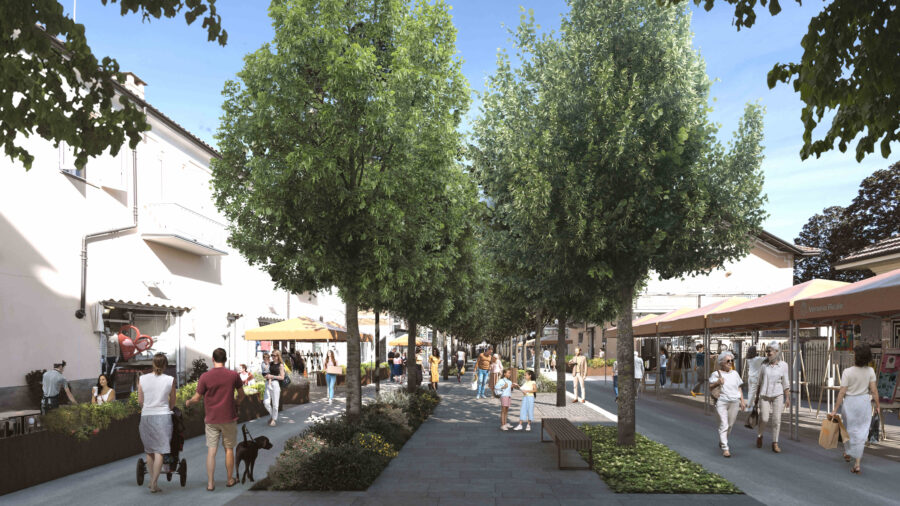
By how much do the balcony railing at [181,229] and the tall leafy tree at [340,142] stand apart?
9.42m

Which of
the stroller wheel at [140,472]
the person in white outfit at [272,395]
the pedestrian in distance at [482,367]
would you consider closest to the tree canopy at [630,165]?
the stroller wheel at [140,472]

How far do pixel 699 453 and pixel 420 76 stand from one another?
810 cm

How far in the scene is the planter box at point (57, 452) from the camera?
864 centimetres

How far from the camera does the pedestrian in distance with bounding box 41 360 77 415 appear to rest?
46.3 ft

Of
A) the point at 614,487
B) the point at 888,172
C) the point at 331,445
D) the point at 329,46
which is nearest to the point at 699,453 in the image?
the point at 614,487

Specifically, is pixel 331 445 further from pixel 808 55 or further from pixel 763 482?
pixel 808 55

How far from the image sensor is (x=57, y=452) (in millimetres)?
9586

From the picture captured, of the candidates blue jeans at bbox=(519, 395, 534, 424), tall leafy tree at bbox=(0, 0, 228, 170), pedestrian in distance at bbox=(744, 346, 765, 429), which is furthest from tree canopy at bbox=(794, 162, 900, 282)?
tall leafy tree at bbox=(0, 0, 228, 170)

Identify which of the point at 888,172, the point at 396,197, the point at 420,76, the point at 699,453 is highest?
the point at 888,172

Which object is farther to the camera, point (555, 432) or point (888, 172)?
point (888, 172)

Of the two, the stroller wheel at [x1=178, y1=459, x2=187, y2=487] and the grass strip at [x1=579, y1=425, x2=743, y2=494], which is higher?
the stroller wheel at [x1=178, y1=459, x2=187, y2=487]

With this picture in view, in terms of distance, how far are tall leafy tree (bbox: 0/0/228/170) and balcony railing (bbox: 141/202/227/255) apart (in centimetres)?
1438

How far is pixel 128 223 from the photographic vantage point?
18.7 m

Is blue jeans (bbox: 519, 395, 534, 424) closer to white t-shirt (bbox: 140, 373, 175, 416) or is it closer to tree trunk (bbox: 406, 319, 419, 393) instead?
tree trunk (bbox: 406, 319, 419, 393)
